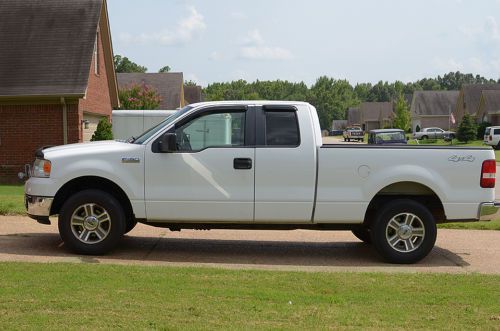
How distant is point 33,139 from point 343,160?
47.0 ft

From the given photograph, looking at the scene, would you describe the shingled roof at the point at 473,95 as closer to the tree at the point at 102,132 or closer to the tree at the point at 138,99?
the tree at the point at 138,99

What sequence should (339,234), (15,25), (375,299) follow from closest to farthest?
(375,299) < (339,234) < (15,25)

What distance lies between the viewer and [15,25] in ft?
70.4

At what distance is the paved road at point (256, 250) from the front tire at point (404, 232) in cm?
16

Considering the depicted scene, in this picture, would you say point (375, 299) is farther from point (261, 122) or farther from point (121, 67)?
point (121, 67)

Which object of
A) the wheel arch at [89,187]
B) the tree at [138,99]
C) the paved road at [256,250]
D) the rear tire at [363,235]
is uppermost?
the tree at [138,99]

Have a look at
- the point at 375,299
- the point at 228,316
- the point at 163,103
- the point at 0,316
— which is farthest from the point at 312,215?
the point at 163,103

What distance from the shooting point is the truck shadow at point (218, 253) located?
7863mm

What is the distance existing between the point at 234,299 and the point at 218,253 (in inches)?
108

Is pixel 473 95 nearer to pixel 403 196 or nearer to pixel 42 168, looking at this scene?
pixel 403 196

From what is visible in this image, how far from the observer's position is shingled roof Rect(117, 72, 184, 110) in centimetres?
5150

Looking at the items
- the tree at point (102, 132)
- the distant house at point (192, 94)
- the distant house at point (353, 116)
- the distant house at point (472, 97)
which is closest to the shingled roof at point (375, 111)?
the distant house at point (353, 116)

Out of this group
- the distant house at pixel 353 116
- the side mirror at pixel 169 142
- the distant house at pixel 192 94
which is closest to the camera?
the side mirror at pixel 169 142

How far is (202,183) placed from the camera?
791cm
